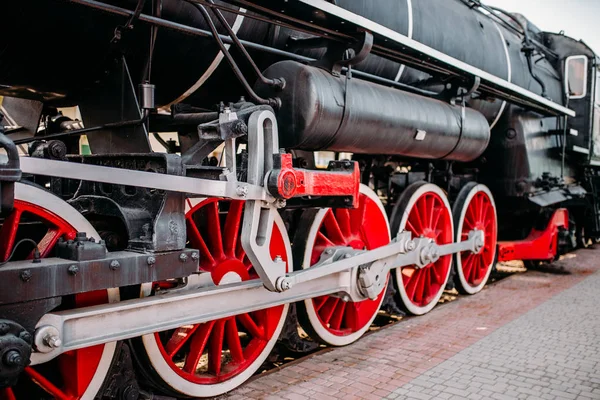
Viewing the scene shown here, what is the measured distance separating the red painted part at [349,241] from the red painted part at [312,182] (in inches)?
23.5

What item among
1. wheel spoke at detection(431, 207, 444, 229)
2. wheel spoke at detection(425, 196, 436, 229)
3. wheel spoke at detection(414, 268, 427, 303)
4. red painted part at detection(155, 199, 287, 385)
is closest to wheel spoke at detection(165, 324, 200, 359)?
red painted part at detection(155, 199, 287, 385)

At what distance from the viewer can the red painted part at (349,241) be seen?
3.82 metres

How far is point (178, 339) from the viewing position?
2857mm

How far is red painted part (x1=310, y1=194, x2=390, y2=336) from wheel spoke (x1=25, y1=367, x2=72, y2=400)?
180 centimetres

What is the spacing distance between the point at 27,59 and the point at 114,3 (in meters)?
0.44

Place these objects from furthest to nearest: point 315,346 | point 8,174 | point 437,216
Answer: point 437,216 → point 315,346 → point 8,174

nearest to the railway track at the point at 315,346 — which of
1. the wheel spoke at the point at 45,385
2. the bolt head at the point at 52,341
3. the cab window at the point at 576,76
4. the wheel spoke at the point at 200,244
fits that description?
the wheel spoke at the point at 200,244

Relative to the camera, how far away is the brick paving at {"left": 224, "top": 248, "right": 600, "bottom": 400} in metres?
3.07

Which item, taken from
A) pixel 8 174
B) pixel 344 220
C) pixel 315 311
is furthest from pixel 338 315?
pixel 8 174

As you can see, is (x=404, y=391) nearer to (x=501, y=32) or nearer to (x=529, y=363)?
(x=529, y=363)

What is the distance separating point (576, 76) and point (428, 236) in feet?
12.4

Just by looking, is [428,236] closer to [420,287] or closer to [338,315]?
[420,287]

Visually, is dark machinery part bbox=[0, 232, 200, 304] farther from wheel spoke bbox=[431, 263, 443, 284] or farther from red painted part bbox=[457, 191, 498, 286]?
red painted part bbox=[457, 191, 498, 286]

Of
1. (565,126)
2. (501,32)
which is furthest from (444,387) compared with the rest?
(565,126)
